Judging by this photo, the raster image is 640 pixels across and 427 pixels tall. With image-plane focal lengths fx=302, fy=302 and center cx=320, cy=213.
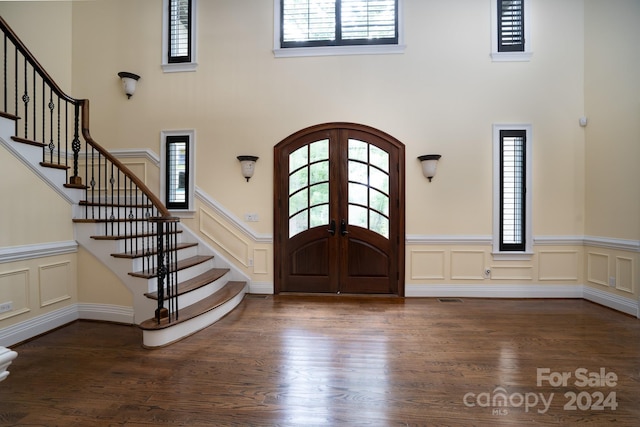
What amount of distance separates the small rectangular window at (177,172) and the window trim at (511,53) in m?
4.75

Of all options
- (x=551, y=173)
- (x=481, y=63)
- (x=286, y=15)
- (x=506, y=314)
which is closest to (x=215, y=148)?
(x=286, y=15)

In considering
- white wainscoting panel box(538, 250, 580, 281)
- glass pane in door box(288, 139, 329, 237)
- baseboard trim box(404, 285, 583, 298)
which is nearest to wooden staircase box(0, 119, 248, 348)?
glass pane in door box(288, 139, 329, 237)

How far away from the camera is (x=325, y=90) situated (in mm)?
4512

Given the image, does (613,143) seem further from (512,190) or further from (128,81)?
(128,81)

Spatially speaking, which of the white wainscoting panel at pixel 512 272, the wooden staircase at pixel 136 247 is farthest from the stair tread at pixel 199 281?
the white wainscoting panel at pixel 512 272

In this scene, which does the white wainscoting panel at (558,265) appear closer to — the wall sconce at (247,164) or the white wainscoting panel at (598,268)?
the white wainscoting panel at (598,268)

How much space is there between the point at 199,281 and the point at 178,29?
3.91m

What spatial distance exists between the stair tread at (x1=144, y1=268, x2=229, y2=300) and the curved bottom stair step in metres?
0.19

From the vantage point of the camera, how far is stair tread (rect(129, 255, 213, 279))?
10.5 feet

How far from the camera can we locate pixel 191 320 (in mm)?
3082

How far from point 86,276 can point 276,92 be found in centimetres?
344

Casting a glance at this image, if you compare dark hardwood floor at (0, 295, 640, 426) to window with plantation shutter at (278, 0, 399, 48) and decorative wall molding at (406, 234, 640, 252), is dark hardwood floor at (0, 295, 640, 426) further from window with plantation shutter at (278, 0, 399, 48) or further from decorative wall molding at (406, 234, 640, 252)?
window with plantation shutter at (278, 0, 399, 48)

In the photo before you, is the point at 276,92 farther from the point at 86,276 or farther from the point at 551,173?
the point at 551,173

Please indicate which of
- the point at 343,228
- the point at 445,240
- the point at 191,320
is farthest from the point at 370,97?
the point at 191,320
